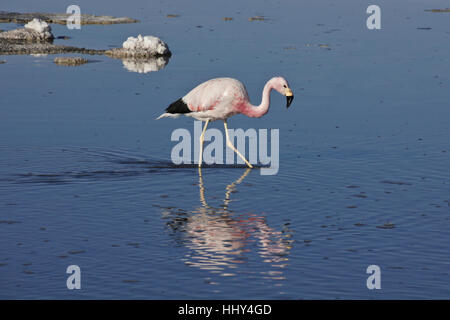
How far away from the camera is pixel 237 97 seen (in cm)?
1775

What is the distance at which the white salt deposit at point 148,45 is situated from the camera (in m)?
31.2

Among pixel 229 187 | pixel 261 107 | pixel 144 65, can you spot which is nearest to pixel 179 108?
pixel 261 107

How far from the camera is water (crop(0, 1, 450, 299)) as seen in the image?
11367 millimetres

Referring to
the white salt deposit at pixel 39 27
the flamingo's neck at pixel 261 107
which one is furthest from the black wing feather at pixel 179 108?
the white salt deposit at pixel 39 27

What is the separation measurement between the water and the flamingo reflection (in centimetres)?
3

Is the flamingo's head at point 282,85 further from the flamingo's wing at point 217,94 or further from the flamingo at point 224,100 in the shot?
the flamingo's wing at point 217,94

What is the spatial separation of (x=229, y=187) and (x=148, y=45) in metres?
16.4

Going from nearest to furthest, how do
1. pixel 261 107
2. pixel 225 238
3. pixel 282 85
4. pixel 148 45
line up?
pixel 225 238 → pixel 282 85 → pixel 261 107 → pixel 148 45

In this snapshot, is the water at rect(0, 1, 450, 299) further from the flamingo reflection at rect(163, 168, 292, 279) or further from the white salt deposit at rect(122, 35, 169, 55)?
the white salt deposit at rect(122, 35, 169, 55)

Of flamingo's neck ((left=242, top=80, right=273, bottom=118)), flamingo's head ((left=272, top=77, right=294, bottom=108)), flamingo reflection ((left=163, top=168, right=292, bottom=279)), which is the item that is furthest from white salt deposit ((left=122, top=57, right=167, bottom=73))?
flamingo reflection ((left=163, top=168, right=292, bottom=279))

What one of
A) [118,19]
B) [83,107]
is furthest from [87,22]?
[83,107]

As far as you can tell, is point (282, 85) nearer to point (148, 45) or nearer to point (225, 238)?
point (225, 238)

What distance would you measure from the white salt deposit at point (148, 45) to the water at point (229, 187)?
32.2 inches

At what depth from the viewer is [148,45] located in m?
31.5
